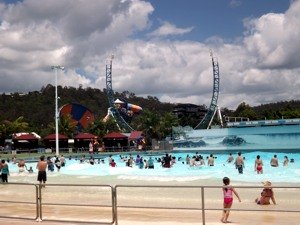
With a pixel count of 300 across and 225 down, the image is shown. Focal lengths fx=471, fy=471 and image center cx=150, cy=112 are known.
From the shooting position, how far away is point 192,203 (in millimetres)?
13070

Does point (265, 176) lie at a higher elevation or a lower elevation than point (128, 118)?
lower

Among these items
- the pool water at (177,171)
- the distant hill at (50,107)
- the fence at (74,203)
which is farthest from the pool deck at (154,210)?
the distant hill at (50,107)

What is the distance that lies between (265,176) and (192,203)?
40.7 ft

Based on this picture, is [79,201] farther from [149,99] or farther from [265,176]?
[149,99]

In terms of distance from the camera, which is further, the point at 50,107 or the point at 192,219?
the point at 50,107

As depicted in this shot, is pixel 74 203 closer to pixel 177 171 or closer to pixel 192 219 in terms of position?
pixel 192 219

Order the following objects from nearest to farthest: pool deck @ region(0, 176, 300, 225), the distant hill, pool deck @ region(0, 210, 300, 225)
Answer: pool deck @ region(0, 210, 300, 225), pool deck @ region(0, 176, 300, 225), the distant hill

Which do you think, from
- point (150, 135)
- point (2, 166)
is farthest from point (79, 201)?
point (150, 135)

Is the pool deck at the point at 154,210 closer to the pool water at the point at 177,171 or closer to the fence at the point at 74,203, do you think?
the fence at the point at 74,203

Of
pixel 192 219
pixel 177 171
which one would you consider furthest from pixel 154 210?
pixel 177 171

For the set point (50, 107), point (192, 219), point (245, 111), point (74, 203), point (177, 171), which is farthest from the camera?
point (50, 107)

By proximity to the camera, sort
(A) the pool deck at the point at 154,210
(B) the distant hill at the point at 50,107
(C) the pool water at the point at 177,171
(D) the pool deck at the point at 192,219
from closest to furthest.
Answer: (D) the pool deck at the point at 192,219, (A) the pool deck at the point at 154,210, (C) the pool water at the point at 177,171, (B) the distant hill at the point at 50,107

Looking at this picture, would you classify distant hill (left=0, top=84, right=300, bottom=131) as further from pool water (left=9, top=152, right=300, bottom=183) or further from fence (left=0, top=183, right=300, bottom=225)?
fence (left=0, top=183, right=300, bottom=225)

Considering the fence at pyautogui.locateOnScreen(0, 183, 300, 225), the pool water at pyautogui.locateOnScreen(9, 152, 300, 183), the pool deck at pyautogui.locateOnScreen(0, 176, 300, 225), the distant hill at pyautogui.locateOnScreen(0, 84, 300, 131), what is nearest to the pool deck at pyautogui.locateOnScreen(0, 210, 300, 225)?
the pool deck at pyautogui.locateOnScreen(0, 176, 300, 225)
